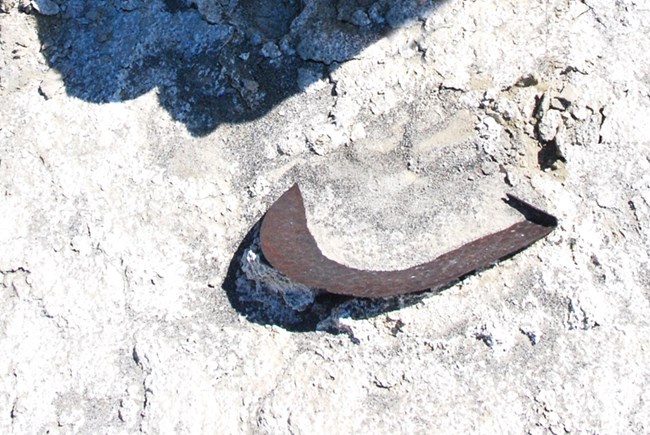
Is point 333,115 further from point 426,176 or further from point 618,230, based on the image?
point 618,230

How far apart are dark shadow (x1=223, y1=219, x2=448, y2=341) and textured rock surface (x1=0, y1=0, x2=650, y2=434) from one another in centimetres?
1

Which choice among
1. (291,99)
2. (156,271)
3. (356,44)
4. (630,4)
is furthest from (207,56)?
(630,4)

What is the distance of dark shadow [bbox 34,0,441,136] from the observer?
2.85m

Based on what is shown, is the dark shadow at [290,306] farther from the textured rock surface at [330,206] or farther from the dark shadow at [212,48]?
the dark shadow at [212,48]

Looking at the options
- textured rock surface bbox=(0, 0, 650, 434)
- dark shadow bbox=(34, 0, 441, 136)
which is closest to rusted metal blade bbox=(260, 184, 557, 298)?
textured rock surface bbox=(0, 0, 650, 434)

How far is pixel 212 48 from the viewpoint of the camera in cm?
294

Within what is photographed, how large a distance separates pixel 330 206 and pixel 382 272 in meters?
0.31

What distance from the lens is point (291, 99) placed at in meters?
2.84

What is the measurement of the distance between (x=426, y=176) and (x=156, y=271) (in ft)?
3.05

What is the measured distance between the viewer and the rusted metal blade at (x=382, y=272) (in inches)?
96.7

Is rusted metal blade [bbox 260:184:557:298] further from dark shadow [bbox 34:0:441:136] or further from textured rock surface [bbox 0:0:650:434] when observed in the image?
dark shadow [bbox 34:0:441:136]

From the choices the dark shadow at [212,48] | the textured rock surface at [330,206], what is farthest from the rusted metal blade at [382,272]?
the dark shadow at [212,48]

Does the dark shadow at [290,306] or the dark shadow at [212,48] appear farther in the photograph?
the dark shadow at [212,48]

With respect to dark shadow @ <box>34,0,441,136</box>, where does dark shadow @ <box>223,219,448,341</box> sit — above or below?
below
